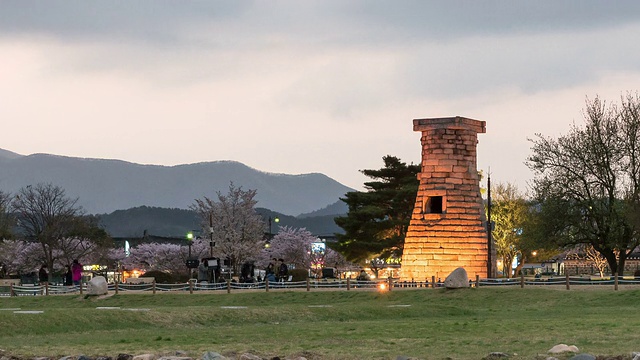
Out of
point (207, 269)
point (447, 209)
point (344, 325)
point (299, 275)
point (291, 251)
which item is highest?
point (447, 209)

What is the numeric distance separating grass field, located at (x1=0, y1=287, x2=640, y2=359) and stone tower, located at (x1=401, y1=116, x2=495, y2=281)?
12.7 m

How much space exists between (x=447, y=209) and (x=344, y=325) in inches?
1337

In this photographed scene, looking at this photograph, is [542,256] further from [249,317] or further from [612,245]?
[249,317]

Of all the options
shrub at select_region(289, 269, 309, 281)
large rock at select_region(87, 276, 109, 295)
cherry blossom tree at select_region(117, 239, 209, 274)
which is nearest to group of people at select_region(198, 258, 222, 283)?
large rock at select_region(87, 276, 109, 295)

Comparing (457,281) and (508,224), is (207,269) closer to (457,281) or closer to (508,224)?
(457,281)

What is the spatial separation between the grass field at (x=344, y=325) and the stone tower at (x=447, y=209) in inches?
500

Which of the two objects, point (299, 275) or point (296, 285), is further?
point (299, 275)

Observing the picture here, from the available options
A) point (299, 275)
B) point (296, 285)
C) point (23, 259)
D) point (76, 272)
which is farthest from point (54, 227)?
point (296, 285)

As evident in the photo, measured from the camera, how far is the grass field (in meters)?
25.1

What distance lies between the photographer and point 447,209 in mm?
66812

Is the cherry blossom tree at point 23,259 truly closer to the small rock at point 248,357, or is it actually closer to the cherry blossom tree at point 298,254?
the cherry blossom tree at point 298,254

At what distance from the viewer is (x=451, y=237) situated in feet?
219

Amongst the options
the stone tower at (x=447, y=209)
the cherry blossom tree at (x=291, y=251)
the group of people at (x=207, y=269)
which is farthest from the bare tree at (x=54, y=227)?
the stone tower at (x=447, y=209)

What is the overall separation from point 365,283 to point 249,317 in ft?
71.2
